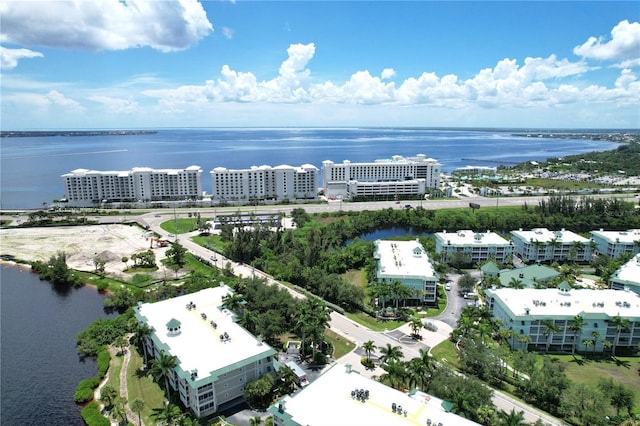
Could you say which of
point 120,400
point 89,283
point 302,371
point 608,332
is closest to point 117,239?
point 89,283

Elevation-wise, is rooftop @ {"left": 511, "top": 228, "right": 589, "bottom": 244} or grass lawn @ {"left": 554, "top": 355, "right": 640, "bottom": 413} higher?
rooftop @ {"left": 511, "top": 228, "right": 589, "bottom": 244}

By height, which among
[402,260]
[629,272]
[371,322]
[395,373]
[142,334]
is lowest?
[371,322]

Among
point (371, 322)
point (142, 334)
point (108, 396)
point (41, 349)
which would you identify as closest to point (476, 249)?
point (371, 322)

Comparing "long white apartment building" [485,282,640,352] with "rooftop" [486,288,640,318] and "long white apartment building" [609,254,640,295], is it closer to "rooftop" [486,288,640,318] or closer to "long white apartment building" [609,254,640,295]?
"rooftop" [486,288,640,318]

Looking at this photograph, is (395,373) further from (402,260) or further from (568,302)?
(402,260)

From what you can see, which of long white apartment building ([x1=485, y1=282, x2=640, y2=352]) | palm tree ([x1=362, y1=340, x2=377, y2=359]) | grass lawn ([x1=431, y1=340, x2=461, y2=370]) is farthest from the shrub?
long white apartment building ([x1=485, y1=282, x2=640, y2=352])

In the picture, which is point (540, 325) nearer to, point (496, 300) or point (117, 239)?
point (496, 300)
